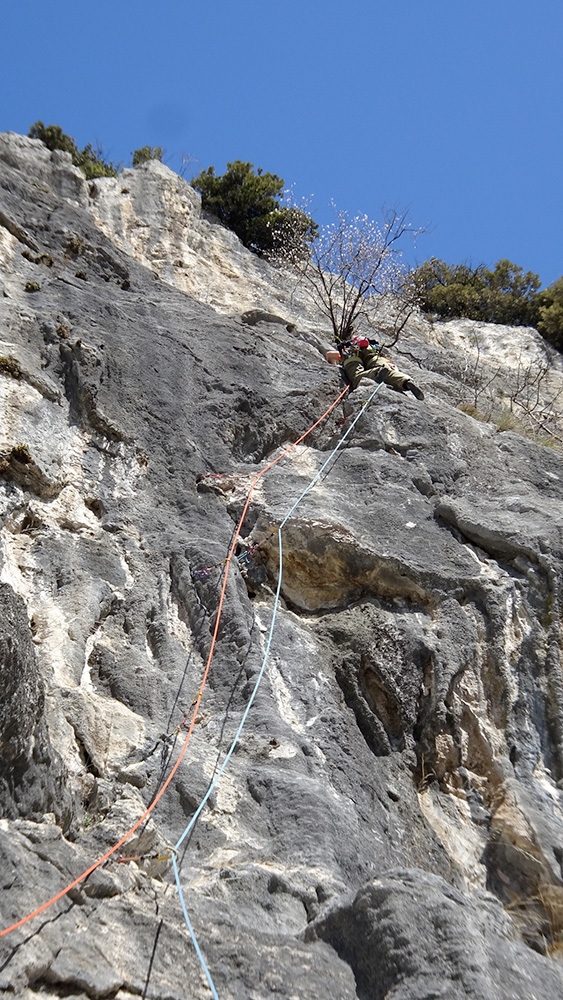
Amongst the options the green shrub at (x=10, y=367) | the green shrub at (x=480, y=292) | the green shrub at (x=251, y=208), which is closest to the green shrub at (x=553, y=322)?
the green shrub at (x=480, y=292)

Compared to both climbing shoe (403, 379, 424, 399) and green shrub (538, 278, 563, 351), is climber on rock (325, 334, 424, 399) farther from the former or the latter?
green shrub (538, 278, 563, 351)

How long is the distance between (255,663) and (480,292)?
53.6ft

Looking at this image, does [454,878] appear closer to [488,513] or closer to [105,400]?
[488,513]

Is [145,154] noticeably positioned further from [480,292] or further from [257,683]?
[257,683]

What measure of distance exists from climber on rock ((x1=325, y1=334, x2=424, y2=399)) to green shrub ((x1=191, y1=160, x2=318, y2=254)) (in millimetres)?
6830

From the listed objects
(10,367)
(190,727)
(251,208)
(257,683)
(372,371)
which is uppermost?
(251,208)

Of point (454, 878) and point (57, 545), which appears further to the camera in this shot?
point (57, 545)

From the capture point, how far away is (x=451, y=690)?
6.94 meters

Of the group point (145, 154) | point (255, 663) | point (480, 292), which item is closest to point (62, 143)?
point (145, 154)

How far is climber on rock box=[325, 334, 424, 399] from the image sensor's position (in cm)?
1066

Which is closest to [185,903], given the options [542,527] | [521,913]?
[521,913]

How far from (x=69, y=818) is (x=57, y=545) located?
2.59 meters

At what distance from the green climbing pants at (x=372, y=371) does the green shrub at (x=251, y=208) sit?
7.01 meters

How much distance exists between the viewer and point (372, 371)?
10664 mm
